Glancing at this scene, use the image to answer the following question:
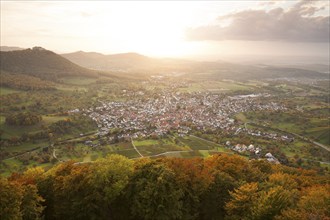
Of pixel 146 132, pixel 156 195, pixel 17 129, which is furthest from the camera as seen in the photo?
pixel 146 132

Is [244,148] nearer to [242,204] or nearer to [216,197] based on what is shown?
[216,197]

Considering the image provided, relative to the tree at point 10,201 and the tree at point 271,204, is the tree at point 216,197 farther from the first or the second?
the tree at point 10,201

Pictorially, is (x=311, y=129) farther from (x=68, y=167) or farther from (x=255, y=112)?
(x=68, y=167)

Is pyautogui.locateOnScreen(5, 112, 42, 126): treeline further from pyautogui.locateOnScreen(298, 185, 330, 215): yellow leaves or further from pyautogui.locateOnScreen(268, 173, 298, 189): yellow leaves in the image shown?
pyautogui.locateOnScreen(298, 185, 330, 215): yellow leaves

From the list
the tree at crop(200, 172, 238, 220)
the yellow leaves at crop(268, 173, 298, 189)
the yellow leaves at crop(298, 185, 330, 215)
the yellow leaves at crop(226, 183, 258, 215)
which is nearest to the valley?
the yellow leaves at crop(268, 173, 298, 189)

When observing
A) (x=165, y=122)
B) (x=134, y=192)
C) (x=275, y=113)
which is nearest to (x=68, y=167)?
(x=134, y=192)

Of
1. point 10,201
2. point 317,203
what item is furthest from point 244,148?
point 10,201

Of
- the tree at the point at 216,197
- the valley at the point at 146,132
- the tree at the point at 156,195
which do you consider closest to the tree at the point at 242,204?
the tree at the point at 216,197

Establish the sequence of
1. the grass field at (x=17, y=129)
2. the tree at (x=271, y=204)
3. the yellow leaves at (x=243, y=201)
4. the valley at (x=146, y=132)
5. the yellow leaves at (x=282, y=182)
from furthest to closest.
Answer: the grass field at (x=17, y=129)
the valley at (x=146, y=132)
the yellow leaves at (x=282, y=182)
the yellow leaves at (x=243, y=201)
the tree at (x=271, y=204)
